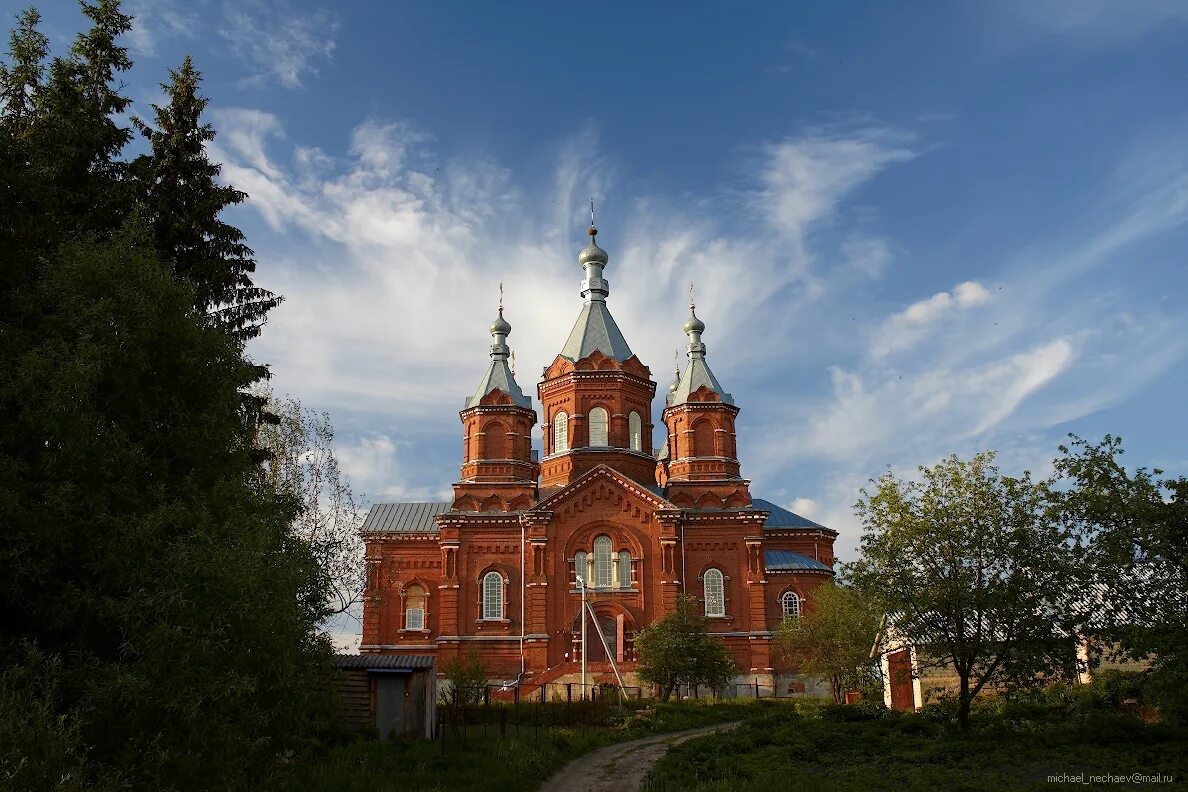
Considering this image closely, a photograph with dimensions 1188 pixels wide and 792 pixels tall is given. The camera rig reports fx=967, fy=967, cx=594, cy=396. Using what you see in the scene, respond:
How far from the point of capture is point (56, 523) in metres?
12.9

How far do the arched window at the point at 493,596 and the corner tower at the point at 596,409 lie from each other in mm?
5719

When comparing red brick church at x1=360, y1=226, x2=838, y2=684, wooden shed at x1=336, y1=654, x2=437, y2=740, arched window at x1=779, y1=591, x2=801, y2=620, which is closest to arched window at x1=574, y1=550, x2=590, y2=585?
red brick church at x1=360, y1=226, x2=838, y2=684

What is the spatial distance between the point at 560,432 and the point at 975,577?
28162mm

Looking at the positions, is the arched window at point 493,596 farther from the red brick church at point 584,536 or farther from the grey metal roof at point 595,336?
the grey metal roof at point 595,336

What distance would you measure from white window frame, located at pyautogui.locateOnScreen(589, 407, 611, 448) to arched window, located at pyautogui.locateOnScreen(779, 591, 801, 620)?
11.1 metres

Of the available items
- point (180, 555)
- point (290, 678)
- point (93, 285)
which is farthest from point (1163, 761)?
point (93, 285)

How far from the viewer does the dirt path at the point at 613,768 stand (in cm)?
1980

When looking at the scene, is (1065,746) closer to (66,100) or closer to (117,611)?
(117,611)

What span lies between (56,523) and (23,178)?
6390 mm

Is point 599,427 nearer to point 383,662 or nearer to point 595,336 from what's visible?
point 595,336

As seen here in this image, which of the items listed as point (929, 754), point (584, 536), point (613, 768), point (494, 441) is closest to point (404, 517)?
point (494, 441)

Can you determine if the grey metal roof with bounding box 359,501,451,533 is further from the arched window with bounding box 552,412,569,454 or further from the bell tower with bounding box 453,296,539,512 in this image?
the arched window with bounding box 552,412,569,454

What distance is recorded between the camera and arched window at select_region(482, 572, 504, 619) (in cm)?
4388

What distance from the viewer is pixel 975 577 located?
2216 cm
